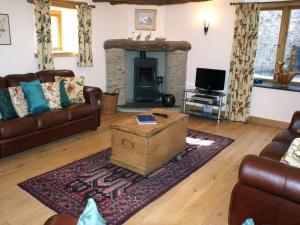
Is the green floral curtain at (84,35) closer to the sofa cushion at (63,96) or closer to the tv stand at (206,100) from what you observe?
the sofa cushion at (63,96)

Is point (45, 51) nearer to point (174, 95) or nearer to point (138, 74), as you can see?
point (138, 74)

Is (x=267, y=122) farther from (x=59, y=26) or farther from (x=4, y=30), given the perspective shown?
(x=4, y=30)

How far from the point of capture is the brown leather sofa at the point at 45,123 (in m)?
3.40

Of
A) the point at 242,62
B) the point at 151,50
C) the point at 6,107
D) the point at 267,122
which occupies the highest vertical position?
the point at 151,50

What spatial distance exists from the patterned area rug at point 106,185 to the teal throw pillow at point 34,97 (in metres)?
0.97

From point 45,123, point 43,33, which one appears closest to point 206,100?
point 45,123

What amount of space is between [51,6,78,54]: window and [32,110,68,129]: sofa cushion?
5.52 ft

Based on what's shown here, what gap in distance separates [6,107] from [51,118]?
0.56m

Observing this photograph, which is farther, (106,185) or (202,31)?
(202,31)

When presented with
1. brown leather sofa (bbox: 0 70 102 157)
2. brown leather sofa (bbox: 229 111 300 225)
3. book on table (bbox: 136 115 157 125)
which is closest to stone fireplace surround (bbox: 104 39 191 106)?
brown leather sofa (bbox: 0 70 102 157)

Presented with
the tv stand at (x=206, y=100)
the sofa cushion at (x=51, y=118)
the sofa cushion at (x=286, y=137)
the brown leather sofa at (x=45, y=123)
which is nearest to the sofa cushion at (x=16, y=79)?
the brown leather sofa at (x=45, y=123)

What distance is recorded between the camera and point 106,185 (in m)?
2.95

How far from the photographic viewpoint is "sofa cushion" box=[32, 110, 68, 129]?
145 inches

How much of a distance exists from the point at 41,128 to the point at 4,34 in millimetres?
1591
